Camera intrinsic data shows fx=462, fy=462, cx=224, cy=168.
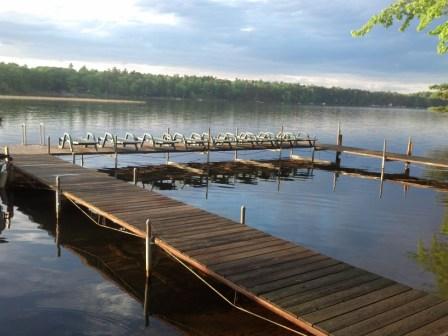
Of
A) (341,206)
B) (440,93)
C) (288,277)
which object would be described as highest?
(440,93)

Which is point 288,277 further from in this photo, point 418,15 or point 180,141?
point 180,141

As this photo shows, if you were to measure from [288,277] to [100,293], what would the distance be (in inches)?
183

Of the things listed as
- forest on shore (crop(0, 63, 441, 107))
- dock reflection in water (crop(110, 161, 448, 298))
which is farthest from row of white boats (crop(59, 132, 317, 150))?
forest on shore (crop(0, 63, 441, 107))

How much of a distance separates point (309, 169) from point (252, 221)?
49.7 feet

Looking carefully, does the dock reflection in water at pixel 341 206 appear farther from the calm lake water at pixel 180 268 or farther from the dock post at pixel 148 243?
the dock post at pixel 148 243

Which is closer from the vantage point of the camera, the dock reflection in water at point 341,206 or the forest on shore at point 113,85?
the dock reflection in water at point 341,206

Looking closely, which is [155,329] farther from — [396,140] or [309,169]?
[396,140]

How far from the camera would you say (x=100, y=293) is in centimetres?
1112

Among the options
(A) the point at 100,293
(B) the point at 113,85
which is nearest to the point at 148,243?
(A) the point at 100,293

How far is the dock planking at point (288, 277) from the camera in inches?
306

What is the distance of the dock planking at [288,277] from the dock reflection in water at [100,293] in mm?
1095

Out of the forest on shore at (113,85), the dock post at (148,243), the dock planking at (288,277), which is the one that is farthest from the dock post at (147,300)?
the forest on shore at (113,85)

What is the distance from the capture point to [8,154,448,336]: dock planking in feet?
25.5

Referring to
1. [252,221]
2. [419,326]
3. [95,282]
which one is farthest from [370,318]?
[252,221]
